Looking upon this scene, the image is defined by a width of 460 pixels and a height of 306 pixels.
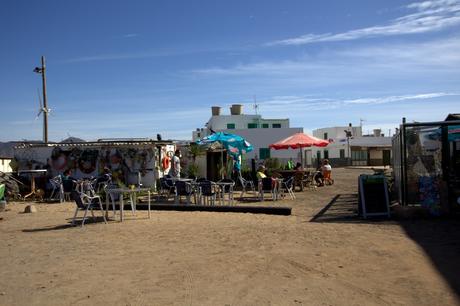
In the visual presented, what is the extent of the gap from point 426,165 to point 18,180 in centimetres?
1463

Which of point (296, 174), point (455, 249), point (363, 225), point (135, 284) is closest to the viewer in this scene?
point (135, 284)

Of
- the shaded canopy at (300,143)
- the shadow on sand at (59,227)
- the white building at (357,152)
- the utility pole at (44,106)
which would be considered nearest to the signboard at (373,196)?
the shadow on sand at (59,227)

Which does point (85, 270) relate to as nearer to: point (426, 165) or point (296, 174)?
point (426, 165)

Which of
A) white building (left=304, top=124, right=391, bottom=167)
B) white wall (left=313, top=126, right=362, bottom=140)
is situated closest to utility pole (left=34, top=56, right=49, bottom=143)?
white building (left=304, top=124, right=391, bottom=167)

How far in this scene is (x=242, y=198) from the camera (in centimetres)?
1628

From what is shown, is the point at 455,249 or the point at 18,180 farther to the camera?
the point at 18,180

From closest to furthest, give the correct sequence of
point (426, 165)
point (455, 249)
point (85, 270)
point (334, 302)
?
1. point (334, 302)
2. point (85, 270)
3. point (455, 249)
4. point (426, 165)

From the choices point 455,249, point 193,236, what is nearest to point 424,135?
point 455,249

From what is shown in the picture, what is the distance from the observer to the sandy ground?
525 centimetres

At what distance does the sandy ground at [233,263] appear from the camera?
5.25m

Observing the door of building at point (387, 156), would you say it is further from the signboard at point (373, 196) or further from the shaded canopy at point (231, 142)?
the signboard at point (373, 196)

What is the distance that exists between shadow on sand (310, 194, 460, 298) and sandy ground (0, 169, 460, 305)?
18 mm

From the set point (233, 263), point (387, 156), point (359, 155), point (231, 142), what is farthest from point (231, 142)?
point (359, 155)

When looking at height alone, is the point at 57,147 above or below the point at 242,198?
above
